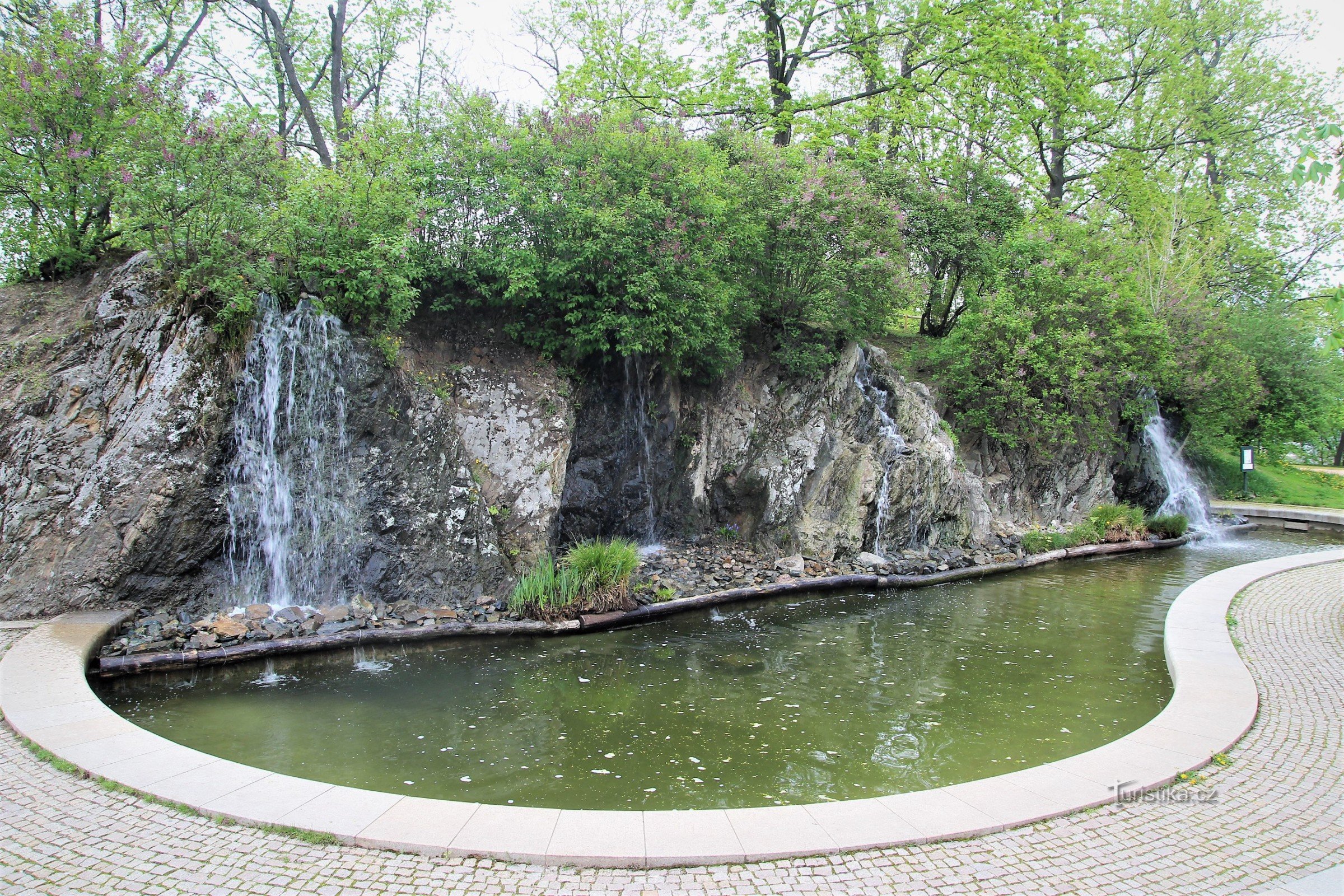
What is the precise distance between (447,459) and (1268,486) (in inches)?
1112

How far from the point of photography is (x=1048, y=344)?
16.3 meters

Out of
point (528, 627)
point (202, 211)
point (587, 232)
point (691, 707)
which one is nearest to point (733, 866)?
point (691, 707)

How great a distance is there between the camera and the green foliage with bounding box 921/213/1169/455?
16312 millimetres

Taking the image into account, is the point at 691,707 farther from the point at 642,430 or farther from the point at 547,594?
the point at 642,430

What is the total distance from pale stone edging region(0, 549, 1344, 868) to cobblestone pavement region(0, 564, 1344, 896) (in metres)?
0.08

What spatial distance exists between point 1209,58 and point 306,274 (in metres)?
31.5

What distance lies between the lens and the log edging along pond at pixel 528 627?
735 cm

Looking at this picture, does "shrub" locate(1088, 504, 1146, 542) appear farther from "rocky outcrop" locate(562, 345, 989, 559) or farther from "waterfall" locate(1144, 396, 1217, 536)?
"rocky outcrop" locate(562, 345, 989, 559)

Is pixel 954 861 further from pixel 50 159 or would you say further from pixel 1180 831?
pixel 50 159

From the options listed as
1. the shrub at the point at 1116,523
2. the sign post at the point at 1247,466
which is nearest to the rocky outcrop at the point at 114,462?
the shrub at the point at 1116,523

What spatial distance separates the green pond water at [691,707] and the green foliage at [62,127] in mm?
7153

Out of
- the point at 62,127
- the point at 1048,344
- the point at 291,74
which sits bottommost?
the point at 1048,344

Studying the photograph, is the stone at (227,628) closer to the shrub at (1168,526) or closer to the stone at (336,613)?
the stone at (336,613)

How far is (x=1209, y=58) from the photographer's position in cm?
2605
